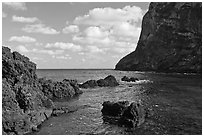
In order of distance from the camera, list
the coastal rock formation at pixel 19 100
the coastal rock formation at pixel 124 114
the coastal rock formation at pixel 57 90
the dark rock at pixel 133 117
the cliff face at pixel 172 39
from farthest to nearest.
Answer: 1. the cliff face at pixel 172 39
2. the coastal rock formation at pixel 57 90
3. the coastal rock formation at pixel 124 114
4. the dark rock at pixel 133 117
5. the coastal rock formation at pixel 19 100

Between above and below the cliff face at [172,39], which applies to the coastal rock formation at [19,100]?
below

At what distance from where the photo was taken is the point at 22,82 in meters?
39.3

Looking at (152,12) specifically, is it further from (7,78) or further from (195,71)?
(7,78)

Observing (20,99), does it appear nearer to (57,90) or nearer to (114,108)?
(114,108)

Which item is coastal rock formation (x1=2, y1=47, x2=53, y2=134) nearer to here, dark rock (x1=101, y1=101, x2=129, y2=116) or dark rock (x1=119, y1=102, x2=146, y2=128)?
dark rock (x1=101, y1=101, x2=129, y2=116)

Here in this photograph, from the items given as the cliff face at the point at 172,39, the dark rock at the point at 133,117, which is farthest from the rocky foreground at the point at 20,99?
the cliff face at the point at 172,39

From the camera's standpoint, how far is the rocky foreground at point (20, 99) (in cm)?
2786

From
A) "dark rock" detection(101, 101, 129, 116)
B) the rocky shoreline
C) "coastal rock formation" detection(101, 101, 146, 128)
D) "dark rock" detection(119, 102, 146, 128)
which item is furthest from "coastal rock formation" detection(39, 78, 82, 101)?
"dark rock" detection(119, 102, 146, 128)

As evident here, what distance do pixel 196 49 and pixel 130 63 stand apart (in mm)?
63485

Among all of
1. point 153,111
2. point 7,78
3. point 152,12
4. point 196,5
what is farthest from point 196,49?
point 7,78

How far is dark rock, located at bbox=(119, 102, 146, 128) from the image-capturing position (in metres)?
30.0

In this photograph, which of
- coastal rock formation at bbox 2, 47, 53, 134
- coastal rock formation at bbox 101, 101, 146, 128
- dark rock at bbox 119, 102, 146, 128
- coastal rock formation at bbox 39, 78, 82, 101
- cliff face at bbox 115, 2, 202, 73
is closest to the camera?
coastal rock formation at bbox 2, 47, 53, 134

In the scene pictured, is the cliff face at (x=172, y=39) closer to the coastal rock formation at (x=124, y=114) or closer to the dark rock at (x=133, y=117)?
the coastal rock formation at (x=124, y=114)

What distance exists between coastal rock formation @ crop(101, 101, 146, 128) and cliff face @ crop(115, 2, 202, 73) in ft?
360
